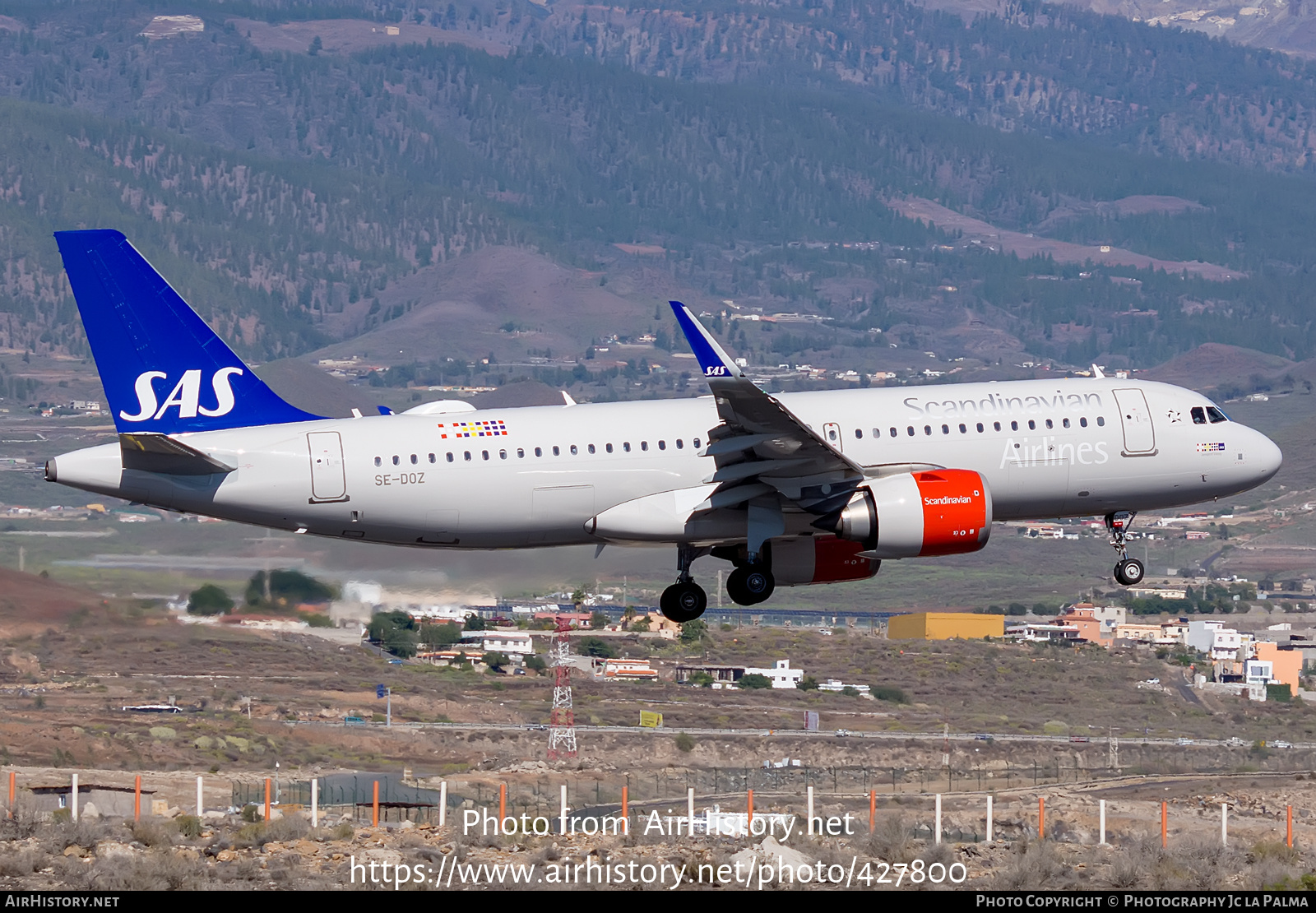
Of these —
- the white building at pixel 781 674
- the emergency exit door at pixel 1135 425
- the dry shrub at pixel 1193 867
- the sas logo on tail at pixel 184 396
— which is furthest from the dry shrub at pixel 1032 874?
the white building at pixel 781 674

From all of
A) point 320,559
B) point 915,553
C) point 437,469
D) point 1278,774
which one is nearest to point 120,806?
point 320,559

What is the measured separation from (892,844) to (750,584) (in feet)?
24.3

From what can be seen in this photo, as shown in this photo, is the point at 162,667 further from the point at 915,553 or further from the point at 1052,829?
the point at 915,553

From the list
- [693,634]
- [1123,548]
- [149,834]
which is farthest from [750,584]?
[693,634]

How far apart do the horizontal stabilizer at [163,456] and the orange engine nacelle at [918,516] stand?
14.5 m

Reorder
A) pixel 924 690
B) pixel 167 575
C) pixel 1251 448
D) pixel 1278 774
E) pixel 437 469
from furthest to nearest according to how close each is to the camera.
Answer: pixel 924 690 → pixel 1278 774 → pixel 167 575 → pixel 1251 448 → pixel 437 469

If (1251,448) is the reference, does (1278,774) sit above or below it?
below

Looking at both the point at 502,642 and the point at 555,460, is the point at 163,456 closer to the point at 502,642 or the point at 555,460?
the point at 555,460

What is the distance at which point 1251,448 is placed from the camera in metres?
55.1

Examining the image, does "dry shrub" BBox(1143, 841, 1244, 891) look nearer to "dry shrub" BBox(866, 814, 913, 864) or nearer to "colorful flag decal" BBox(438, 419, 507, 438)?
"dry shrub" BBox(866, 814, 913, 864)

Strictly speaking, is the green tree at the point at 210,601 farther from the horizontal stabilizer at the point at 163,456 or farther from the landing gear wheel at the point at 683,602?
the landing gear wheel at the point at 683,602

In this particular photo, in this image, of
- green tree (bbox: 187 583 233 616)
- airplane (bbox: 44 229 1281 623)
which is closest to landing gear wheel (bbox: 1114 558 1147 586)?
airplane (bbox: 44 229 1281 623)

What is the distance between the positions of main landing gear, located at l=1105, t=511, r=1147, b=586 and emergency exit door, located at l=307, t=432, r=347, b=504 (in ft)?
62.8
